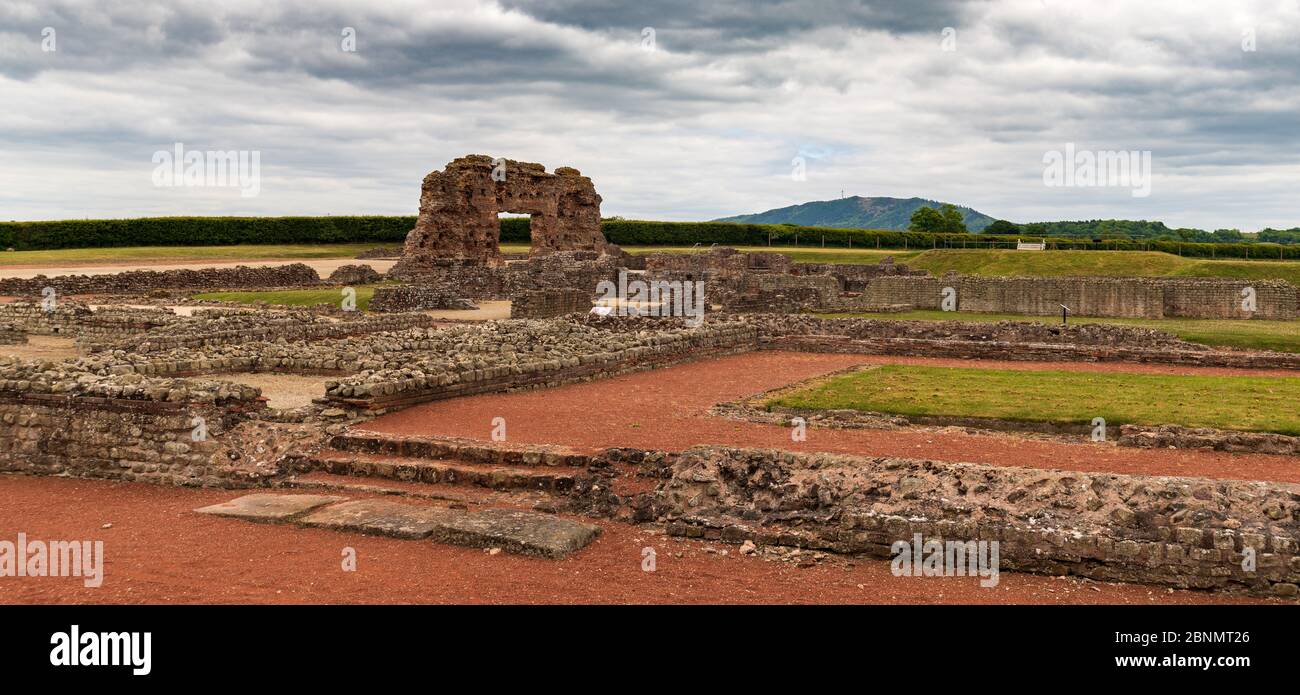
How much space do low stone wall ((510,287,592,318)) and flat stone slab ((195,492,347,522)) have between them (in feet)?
67.5

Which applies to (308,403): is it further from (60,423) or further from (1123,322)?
(1123,322)

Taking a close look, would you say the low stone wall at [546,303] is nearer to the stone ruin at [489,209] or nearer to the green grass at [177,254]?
the stone ruin at [489,209]

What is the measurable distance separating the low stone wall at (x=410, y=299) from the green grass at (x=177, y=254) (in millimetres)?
30564

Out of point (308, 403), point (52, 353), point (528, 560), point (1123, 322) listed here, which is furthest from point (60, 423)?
point (1123, 322)

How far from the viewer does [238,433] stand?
1191 cm

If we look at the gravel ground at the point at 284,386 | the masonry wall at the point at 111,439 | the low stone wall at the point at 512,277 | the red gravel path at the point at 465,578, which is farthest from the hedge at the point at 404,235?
the masonry wall at the point at 111,439

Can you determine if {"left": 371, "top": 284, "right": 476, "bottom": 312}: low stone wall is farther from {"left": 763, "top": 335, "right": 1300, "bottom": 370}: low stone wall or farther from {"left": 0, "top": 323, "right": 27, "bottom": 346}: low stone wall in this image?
{"left": 763, "top": 335, "right": 1300, "bottom": 370}: low stone wall

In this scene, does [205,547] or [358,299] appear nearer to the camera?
[205,547]

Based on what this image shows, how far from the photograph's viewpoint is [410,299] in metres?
34.2

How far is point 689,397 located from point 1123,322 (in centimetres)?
2100

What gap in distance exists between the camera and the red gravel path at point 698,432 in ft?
36.8
